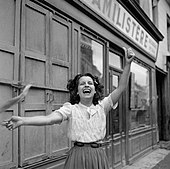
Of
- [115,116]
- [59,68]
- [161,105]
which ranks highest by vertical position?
[59,68]

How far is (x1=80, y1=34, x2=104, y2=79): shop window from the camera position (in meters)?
5.02

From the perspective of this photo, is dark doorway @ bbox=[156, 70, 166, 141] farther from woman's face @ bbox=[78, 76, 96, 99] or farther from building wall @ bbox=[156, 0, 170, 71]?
woman's face @ bbox=[78, 76, 96, 99]

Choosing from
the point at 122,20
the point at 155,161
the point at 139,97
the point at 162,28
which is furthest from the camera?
the point at 162,28

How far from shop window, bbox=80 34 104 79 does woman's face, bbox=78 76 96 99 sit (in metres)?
2.26

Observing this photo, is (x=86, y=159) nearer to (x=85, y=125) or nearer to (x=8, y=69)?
(x=85, y=125)

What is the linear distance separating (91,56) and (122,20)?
1.92 m

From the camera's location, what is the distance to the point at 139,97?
865cm

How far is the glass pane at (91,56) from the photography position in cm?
502

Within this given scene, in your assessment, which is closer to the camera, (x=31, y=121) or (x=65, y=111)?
Result: (x=31, y=121)

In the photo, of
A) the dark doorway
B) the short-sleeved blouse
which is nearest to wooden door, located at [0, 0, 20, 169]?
the short-sleeved blouse

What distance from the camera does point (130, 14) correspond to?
289 inches

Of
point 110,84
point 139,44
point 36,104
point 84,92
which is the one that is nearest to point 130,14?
point 139,44

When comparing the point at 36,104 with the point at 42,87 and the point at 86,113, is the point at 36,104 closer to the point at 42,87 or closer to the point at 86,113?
the point at 42,87

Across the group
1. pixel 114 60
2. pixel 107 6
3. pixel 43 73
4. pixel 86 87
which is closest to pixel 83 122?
pixel 86 87
